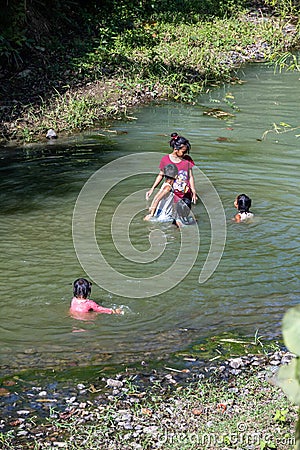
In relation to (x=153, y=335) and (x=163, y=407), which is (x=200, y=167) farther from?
(x=163, y=407)

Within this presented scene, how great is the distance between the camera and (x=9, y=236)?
9328 millimetres

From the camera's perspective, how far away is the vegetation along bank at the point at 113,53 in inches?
585

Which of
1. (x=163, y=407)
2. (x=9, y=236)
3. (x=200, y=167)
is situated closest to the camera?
(x=163, y=407)

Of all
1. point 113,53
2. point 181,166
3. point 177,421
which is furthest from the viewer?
point 113,53

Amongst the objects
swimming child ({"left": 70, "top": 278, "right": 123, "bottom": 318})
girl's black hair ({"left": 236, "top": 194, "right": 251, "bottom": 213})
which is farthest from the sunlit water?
girl's black hair ({"left": 236, "top": 194, "right": 251, "bottom": 213})

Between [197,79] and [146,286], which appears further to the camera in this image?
[197,79]

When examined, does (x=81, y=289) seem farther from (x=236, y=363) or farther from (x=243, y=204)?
(x=243, y=204)

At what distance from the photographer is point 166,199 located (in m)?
9.96

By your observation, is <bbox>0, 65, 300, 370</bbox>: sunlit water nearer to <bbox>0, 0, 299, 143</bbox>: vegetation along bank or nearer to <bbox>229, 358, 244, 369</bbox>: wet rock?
<bbox>229, 358, 244, 369</bbox>: wet rock

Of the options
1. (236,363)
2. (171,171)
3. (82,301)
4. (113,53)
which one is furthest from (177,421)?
(113,53)

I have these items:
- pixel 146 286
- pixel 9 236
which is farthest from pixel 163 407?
pixel 9 236

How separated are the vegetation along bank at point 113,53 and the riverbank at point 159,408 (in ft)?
28.0

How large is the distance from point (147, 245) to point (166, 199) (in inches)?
40.2

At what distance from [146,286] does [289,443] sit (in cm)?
377
